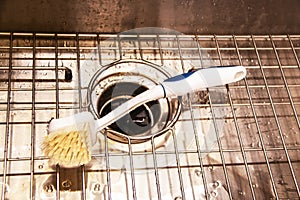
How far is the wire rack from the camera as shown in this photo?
705 millimetres

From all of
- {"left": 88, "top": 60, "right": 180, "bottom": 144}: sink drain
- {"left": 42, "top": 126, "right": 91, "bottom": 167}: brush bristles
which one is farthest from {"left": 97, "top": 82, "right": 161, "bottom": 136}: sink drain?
{"left": 42, "top": 126, "right": 91, "bottom": 167}: brush bristles

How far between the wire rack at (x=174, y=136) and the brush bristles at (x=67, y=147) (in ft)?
0.11

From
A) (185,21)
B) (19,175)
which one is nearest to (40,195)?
(19,175)

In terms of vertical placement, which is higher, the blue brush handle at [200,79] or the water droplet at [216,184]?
the blue brush handle at [200,79]

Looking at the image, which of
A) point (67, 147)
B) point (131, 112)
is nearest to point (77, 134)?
point (67, 147)

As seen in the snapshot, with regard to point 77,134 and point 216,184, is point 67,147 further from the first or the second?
point 216,184

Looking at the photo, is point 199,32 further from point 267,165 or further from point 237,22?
point 267,165

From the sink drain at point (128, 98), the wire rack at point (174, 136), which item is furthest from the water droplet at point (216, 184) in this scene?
the sink drain at point (128, 98)

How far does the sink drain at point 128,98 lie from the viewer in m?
0.78

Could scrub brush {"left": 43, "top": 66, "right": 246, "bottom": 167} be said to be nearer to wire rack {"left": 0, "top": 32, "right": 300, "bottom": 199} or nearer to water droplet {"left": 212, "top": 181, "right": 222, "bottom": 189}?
wire rack {"left": 0, "top": 32, "right": 300, "bottom": 199}

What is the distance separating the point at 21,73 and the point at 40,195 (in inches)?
9.5

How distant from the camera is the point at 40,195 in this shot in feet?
2.24

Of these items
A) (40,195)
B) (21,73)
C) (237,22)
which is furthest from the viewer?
(237,22)

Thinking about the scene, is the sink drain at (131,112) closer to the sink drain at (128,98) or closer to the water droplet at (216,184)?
the sink drain at (128,98)
